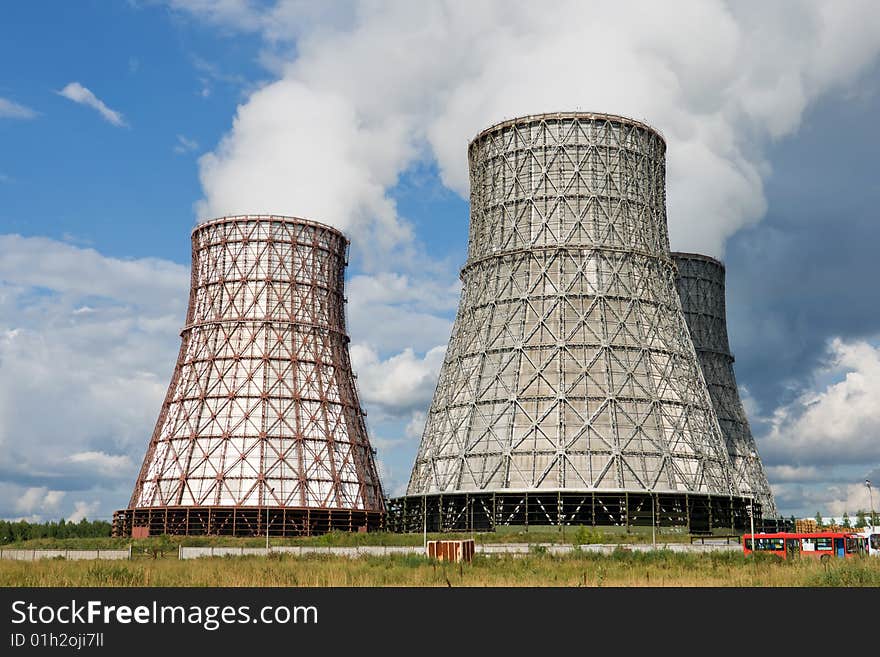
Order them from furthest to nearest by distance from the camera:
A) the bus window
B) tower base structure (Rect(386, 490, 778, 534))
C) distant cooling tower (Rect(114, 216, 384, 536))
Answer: distant cooling tower (Rect(114, 216, 384, 536)), tower base structure (Rect(386, 490, 778, 534)), the bus window

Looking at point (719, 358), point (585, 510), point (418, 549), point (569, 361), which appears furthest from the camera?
point (719, 358)

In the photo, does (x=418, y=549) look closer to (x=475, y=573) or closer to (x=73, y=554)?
(x=475, y=573)

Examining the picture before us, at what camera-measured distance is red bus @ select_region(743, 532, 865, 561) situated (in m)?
46.6

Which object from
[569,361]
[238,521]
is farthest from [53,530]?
[569,361]

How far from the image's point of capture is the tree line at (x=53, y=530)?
103 meters

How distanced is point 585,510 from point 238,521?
2719 centimetres

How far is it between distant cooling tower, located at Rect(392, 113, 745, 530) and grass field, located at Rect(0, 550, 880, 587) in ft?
68.1

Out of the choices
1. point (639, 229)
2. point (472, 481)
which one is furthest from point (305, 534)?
point (639, 229)

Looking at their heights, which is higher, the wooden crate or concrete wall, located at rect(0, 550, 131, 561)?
the wooden crate

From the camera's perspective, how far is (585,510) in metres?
60.6

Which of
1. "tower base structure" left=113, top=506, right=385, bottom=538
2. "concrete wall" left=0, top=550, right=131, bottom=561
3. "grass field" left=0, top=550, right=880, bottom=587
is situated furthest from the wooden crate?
"tower base structure" left=113, top=506, right=385, bottom=538

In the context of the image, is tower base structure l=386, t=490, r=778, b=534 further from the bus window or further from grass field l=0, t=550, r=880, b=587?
grass field l=0, t=550, r=880, b=587

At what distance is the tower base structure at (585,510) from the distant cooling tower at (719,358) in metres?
22.7

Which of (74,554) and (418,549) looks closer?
(418,549)
